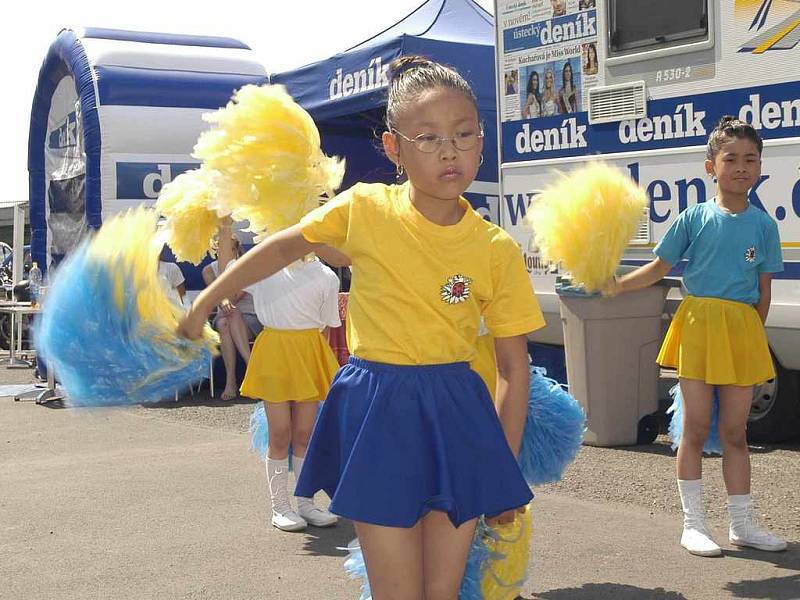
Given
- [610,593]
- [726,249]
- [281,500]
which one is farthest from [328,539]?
[726,249]

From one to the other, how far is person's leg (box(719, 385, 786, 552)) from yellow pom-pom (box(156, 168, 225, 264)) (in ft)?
7.95

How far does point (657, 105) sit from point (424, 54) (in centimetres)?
309

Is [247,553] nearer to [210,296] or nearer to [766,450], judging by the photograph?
[210,296]

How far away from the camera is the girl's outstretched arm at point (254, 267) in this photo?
3.15m

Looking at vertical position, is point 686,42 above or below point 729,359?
above

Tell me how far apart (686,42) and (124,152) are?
6.55m

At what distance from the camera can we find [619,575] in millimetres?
4977

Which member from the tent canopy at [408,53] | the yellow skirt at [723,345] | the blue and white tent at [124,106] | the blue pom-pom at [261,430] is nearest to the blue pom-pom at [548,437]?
the yellow skirt at [723,345]

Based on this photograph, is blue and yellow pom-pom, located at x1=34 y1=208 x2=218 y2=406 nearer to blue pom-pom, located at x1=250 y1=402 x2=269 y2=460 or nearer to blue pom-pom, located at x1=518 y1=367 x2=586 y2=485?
blue pom-pom, located at x1=518 y1=367 x2=586 y2=485

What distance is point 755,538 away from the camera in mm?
5219

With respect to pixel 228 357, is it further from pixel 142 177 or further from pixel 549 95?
pixel 549 95

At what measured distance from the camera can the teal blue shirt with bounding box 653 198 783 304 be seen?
5090mm

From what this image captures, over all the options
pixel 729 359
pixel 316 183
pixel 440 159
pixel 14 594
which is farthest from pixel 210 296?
pixel 729 359

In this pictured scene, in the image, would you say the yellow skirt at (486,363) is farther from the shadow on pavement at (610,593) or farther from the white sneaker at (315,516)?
the white sneaker at (315,516)
